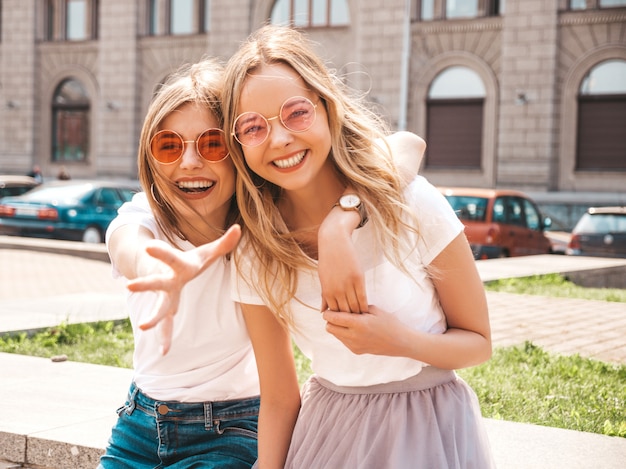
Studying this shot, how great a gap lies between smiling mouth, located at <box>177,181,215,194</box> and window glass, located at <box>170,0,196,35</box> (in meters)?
28.6

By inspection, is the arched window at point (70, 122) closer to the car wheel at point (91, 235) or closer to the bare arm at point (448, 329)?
the car wheel at point (91, 235)

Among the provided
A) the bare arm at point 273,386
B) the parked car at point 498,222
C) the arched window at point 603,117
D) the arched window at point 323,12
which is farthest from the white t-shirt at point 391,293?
the arched window at point 323,12

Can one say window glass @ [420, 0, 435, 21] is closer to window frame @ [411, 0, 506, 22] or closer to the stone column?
window frame @ [411, 0, 506, 22]

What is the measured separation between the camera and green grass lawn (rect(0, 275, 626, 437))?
173 inches

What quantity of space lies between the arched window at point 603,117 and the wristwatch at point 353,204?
2377 cm

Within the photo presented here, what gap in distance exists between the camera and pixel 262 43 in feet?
8.04

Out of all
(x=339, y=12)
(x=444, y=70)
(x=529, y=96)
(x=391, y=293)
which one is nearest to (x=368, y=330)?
(x=391, y=293)

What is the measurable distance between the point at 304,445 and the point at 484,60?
24.4m

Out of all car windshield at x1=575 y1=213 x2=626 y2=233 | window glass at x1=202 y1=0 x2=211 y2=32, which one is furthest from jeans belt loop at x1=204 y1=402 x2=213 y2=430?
window glass at x1=202 y1=0 x2=211 y2=32

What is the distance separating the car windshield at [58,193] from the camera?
16.5 meters

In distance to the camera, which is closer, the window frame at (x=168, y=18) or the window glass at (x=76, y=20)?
the window frame at (x=168, y=18)

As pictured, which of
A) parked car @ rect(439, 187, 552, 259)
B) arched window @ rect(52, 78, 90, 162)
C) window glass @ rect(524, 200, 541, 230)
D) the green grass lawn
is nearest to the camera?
the green grass lawn

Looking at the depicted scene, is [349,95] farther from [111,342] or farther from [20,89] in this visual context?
[20,89]

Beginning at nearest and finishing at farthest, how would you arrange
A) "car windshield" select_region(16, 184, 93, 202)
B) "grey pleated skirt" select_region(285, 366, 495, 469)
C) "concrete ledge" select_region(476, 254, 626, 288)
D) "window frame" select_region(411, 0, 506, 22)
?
"grey pleated skirt" select_region(285, 366, 495, 469), "concrete ledge" select_region(476, 254, 626, 288), "car windshield" select_region(16, 184, 93, 202), "window frame" select_region(411, 0, 506, 22)
